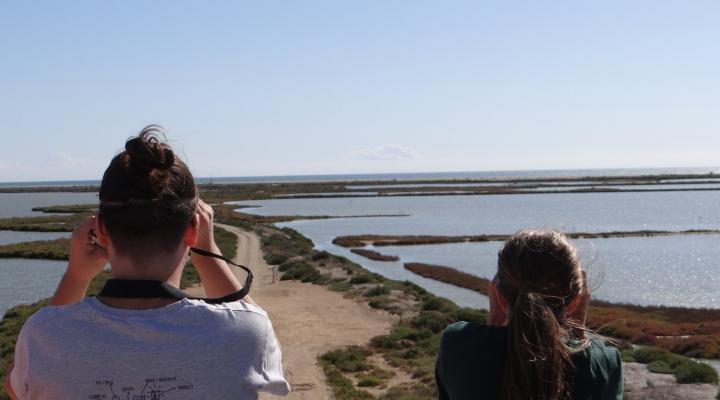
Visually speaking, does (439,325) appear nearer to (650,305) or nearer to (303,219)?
(650,305)

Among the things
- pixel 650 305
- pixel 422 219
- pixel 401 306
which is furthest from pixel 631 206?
pixel 401 306

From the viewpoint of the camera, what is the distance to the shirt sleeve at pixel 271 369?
1.87 meters

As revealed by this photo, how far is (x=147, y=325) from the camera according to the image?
1.74 metres

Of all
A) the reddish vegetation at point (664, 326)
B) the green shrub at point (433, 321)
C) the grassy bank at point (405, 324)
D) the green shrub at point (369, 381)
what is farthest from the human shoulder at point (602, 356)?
the green shrub at point (433, 321)

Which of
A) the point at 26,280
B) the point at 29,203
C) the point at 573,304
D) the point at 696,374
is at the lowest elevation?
the point at 29,203

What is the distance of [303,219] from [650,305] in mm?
46222

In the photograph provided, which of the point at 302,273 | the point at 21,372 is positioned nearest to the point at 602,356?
the point at 21,372

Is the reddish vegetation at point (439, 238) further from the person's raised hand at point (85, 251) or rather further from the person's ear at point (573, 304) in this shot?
the person's raised hand at point (85, 251)

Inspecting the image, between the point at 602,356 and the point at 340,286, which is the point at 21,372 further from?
the point at 340,286

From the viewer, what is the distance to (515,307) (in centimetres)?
215

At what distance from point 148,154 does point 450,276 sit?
1195 inches

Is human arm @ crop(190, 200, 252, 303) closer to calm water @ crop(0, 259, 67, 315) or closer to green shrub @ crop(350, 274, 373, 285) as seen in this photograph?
green shrub @ crop(350, 274, 373, 285)

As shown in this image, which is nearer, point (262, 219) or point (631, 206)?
point (262, 219)

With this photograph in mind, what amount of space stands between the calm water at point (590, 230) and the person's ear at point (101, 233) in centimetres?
170
